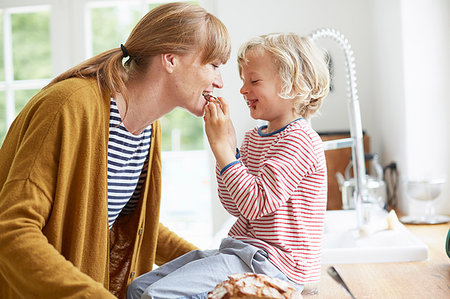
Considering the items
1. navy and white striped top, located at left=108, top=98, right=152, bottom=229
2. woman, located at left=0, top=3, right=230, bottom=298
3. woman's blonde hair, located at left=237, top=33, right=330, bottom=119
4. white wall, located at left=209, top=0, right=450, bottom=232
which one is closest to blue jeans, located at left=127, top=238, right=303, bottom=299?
woman, located at left=0, top=3, right=230, bottom=298

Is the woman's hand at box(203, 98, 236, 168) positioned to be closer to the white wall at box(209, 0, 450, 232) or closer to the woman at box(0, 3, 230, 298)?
the woman at box(0, 3, 230, 298)

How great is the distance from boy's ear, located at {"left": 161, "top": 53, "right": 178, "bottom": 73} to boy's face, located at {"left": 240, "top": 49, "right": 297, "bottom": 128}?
16cm

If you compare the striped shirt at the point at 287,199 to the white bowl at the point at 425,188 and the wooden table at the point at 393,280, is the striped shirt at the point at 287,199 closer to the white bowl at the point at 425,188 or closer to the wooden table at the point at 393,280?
the wooden table at the point at 393,280

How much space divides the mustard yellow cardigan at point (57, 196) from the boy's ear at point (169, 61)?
150 millimetres

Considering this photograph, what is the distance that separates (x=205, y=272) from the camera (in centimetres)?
102

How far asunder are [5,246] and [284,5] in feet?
8.06

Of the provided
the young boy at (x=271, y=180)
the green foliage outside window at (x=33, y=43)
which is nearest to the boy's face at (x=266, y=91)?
the young boy at (x=271, y=180)

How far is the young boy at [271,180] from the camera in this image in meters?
1.05

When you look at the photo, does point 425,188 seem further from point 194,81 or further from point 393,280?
point 194,81

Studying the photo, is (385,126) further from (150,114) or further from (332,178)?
(150,114)

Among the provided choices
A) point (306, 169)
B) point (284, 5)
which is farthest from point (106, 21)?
point (306, 169)

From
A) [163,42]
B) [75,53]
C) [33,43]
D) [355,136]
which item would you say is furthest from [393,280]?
[33,43]

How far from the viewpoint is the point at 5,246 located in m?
0.95

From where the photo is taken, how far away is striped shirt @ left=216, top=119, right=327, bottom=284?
1.06 meters
